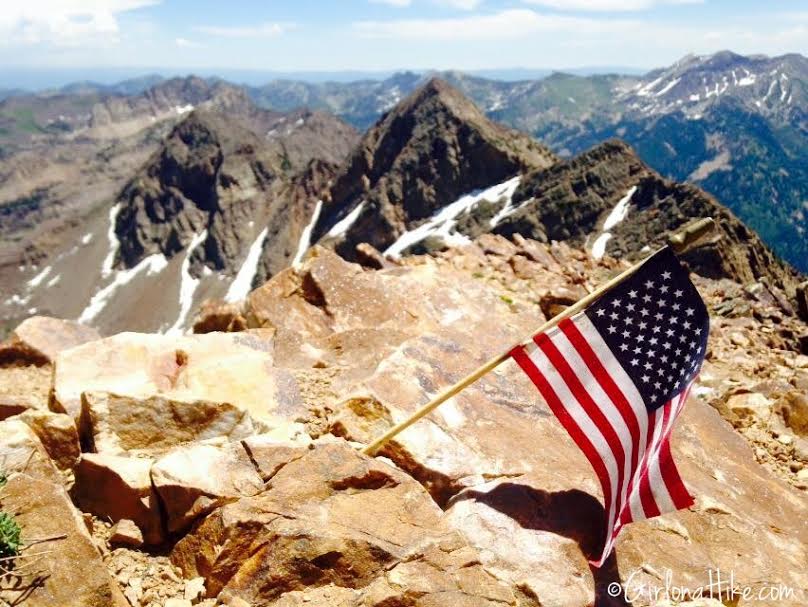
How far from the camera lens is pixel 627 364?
8.09 metres

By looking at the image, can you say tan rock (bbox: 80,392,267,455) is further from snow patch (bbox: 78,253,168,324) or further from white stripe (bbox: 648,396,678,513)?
snow patch (bbox: 78,253,168,324)

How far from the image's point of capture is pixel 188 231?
199375mm

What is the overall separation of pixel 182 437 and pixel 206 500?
69.0 inches

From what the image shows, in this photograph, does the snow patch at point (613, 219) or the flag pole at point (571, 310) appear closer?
the flag pole at point (571, 310)

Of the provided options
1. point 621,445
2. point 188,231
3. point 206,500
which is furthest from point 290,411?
point 188,231

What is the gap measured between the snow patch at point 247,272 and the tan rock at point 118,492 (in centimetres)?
15826

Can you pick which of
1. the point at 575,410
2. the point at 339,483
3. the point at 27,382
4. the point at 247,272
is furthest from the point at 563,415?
the point at 247,272

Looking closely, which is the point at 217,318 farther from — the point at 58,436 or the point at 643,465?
the point at 643,465

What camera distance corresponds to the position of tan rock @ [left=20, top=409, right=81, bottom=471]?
790cm

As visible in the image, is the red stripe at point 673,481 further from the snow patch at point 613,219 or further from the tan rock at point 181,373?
the snow patch at point 613,219

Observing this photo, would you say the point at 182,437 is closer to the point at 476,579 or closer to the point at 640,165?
the point at 476,579

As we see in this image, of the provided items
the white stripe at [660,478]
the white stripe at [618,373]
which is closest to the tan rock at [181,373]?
the white stripe at [618,373]

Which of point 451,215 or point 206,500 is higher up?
point 206,500

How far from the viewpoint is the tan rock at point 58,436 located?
790cm
